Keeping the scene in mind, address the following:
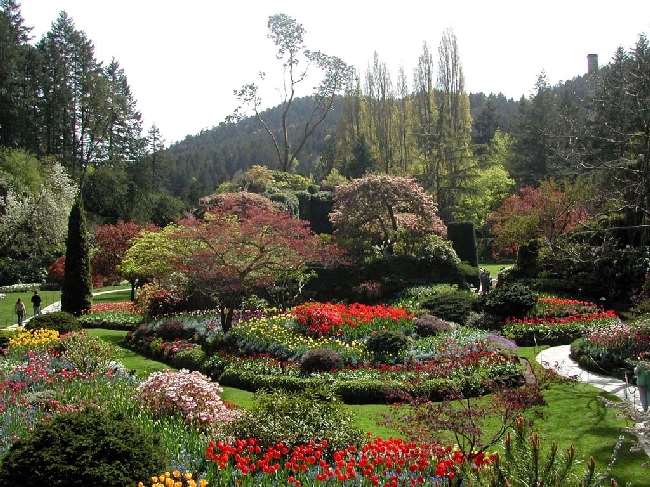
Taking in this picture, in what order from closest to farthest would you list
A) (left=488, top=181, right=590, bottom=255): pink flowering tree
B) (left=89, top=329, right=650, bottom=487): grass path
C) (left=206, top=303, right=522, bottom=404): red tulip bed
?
(left=89, top=329, right=650, bottom=487): grass path < (left=206, top=303, right=522, bottom=404): red tulip bed < (left=488, top=181, right=590, bottom=255): pink flowering tree

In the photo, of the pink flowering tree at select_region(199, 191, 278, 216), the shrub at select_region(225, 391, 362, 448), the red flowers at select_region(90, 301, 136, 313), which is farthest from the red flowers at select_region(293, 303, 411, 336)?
the red flowers at select_region(90, 301, 136, 313)

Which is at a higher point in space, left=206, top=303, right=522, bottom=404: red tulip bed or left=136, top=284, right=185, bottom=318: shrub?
left=136, top=284, right=185, bottom=318: shrub

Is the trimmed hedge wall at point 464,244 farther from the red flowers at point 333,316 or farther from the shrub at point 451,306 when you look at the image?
the red flowers at point 333,316

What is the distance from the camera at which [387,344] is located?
1369 centimetres

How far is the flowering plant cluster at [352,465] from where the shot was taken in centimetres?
604

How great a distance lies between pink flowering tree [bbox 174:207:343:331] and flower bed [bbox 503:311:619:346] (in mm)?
6443

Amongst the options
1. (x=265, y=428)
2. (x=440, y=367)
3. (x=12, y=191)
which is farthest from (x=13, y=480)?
(x=12, y=191)

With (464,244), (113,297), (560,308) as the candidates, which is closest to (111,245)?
(113,297)

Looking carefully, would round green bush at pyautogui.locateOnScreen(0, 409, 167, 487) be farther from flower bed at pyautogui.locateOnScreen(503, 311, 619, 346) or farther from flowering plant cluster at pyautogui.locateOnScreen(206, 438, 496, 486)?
flower bed at pyautogui.locateOnScreen(503, 311, 619, 346)

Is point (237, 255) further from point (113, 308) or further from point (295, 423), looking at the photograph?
point (113, 308)

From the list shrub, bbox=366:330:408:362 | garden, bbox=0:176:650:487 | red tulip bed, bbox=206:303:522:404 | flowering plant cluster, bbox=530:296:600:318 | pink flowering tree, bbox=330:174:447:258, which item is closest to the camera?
garden, bbox=0:176:650:487

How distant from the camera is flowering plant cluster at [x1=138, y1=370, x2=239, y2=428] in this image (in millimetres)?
8602

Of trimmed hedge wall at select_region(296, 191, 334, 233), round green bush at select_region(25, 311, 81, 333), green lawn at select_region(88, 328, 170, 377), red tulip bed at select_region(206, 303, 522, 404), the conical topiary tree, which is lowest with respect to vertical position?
green lawn at select_region(88, 328, 170, 377)

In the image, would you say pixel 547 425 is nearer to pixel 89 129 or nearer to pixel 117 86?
pixel 89 129
